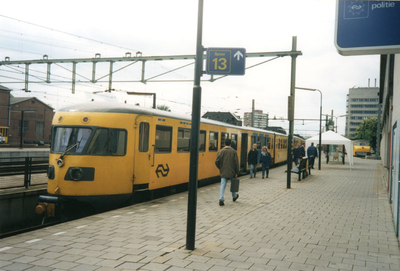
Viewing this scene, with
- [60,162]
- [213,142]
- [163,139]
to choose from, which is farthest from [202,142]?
[60,162]

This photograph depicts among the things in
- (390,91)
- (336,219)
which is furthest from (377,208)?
(390,91)

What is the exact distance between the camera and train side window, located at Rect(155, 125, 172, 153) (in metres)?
10.7

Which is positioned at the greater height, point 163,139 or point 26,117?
point 26,117

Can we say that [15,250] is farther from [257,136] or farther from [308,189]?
[257,136]

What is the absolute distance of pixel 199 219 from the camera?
798 cm

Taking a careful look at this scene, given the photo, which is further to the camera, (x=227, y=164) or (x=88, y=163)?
(x=227, y=164)

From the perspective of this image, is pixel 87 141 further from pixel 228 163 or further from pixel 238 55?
pixel 238 55

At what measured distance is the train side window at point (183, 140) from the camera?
479 inches

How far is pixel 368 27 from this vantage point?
3.17m

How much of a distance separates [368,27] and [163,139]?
328 inches

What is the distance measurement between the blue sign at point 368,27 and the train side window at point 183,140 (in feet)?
30.0

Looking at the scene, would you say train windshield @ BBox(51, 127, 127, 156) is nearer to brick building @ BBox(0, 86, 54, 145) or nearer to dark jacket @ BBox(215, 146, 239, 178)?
dark jacket @ BBox(215, 146, 239, 178)

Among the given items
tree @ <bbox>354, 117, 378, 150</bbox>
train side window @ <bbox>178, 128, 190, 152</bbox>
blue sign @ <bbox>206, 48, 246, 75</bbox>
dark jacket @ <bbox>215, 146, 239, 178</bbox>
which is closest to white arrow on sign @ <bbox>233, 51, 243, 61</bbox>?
blue sign @ <bbox>206, 48, 246, 75</bbox>

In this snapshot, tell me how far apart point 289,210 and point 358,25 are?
6.83m
